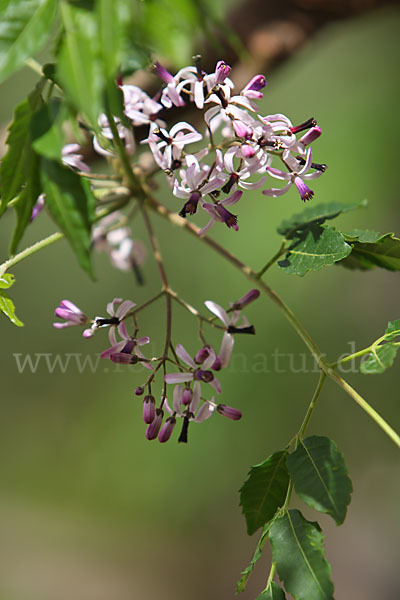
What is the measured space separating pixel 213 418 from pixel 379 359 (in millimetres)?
3102

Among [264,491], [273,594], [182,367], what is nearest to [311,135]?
[182,367]

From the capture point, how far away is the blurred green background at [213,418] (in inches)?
140

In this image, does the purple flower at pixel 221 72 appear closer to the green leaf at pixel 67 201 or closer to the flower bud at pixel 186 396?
the green leaf at pixel 67 201

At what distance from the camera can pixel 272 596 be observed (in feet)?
2.77

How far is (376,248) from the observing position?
0.95 metres

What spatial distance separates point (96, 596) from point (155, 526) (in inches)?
26.1

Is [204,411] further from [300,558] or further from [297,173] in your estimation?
[297,173]

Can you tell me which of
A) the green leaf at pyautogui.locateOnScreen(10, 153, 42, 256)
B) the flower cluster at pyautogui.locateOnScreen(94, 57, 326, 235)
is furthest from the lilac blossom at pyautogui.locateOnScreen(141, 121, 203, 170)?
the green leaf at pyautogui.locateOnScreen(10, 153, 42, 256)

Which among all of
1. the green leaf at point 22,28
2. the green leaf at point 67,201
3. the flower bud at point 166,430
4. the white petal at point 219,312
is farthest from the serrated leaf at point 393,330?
the green leaf at point 22,28

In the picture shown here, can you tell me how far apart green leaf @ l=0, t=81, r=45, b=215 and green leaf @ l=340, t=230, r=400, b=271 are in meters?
0.49

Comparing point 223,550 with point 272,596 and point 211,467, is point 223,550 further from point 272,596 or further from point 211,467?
point 272,596

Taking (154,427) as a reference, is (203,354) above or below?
above

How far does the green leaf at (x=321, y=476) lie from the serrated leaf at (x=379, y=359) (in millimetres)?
119

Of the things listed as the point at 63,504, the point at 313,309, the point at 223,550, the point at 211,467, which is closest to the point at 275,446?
the point at 211,467
